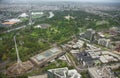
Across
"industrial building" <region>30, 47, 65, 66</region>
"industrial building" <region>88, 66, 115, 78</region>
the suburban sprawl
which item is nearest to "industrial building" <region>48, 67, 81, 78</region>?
the suburban sprawl

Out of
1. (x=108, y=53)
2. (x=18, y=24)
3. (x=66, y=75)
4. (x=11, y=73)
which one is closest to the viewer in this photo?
(x=66, y=75)

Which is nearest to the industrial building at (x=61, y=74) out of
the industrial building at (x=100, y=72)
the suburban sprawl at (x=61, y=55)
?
the suburban sprawl at (x=61, y=55)

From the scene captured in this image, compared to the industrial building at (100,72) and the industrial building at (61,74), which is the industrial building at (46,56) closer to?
the industrial building at (61,74)

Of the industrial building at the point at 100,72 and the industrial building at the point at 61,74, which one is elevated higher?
the industrial building at the point at 61,74

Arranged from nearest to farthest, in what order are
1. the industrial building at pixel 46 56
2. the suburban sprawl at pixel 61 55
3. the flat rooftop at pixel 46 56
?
the suburban sprawl at pixel 61 55 < the industrial building at pixel 46 56 < the flat rooftop at pixel 46 56

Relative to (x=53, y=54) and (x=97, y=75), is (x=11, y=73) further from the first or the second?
(x=97, y=75)

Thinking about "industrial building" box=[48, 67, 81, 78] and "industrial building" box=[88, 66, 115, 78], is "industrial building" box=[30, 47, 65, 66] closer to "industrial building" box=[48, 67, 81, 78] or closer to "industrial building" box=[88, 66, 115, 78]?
"industrial building" box=[48, 67, 81, 78]

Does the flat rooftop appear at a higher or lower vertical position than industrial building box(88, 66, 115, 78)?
higher

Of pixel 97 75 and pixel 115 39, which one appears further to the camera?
pixel 115 39

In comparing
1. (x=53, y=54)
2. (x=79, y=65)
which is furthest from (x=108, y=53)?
(x=53, y=54)
